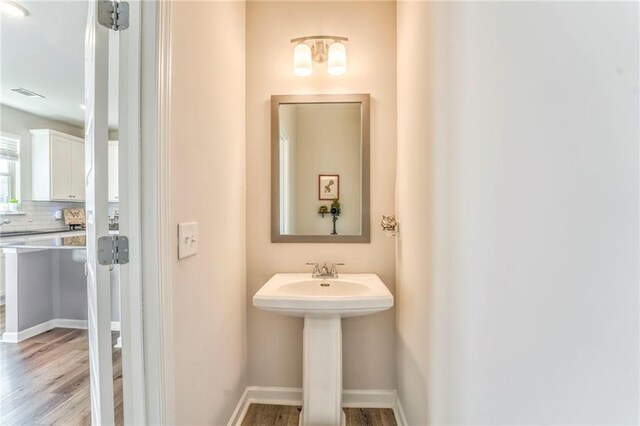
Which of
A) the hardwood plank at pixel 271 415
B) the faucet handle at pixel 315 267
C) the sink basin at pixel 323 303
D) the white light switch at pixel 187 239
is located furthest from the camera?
the faucet handle at pixel 315 267

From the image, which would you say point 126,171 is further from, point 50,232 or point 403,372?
point 50,232

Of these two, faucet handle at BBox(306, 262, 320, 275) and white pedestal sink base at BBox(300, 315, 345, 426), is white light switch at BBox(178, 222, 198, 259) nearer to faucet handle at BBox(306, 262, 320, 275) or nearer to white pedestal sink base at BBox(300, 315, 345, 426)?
white pedestal sink base at BBox(300, 315, 345, 426)

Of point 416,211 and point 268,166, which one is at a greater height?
point 268,166

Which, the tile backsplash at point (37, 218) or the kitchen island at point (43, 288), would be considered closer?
the kitchen island at point (43, 288)

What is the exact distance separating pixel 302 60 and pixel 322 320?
1501 mm

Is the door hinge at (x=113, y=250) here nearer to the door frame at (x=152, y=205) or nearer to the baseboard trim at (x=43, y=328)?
the door frame at (x=152, y=205)

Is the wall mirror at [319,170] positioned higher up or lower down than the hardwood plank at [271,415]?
higher up

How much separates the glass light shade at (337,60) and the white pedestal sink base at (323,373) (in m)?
1.42

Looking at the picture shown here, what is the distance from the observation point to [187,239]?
3.92 feet

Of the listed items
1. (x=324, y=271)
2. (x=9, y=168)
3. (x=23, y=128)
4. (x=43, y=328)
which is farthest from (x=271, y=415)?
(x=23, y=128)

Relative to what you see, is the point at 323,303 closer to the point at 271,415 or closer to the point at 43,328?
the point at 271,415

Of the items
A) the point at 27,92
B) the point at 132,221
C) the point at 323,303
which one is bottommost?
the point at 323,303

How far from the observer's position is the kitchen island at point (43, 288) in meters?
2.90

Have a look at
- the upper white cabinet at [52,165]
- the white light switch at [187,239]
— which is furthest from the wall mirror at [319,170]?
the upper white cabinet at [52,165]
